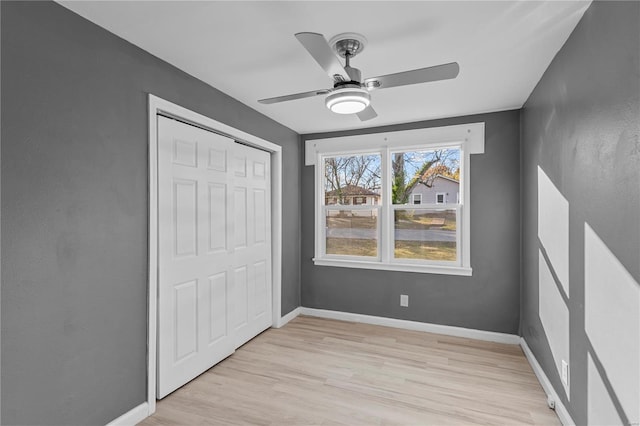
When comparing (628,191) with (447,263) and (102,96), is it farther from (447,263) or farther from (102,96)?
(102,96)

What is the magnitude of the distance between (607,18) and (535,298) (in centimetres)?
216

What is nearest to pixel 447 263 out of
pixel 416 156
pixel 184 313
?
pixel 416 156

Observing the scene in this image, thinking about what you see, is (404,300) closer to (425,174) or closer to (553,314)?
(425,174)

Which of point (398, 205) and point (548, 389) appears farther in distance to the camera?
point (398, 205)

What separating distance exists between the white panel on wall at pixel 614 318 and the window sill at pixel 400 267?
1856 mm

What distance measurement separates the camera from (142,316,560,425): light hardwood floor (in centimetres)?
218

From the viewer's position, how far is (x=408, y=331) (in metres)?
3.75

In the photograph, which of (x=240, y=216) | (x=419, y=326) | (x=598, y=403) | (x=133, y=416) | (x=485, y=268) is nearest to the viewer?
(x=598, y=403)

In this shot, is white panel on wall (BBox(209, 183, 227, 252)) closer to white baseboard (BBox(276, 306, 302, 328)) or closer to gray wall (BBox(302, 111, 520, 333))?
white baseboard (BBox(276, 306, 302, 328))

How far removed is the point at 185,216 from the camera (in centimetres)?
254

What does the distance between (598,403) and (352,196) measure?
9.88 ft

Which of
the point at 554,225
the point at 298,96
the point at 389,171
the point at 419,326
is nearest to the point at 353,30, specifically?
the point at 298,96

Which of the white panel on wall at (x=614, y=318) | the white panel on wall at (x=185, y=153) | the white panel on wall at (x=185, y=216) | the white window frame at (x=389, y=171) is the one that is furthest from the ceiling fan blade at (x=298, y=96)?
the white window frame at (x=389, y=171)

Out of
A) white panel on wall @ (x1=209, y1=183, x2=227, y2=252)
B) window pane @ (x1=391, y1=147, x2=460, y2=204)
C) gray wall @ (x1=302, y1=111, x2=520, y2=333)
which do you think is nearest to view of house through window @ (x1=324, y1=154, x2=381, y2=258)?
window pane @ (x1=391, y1=147, x2=460, y2=204)
